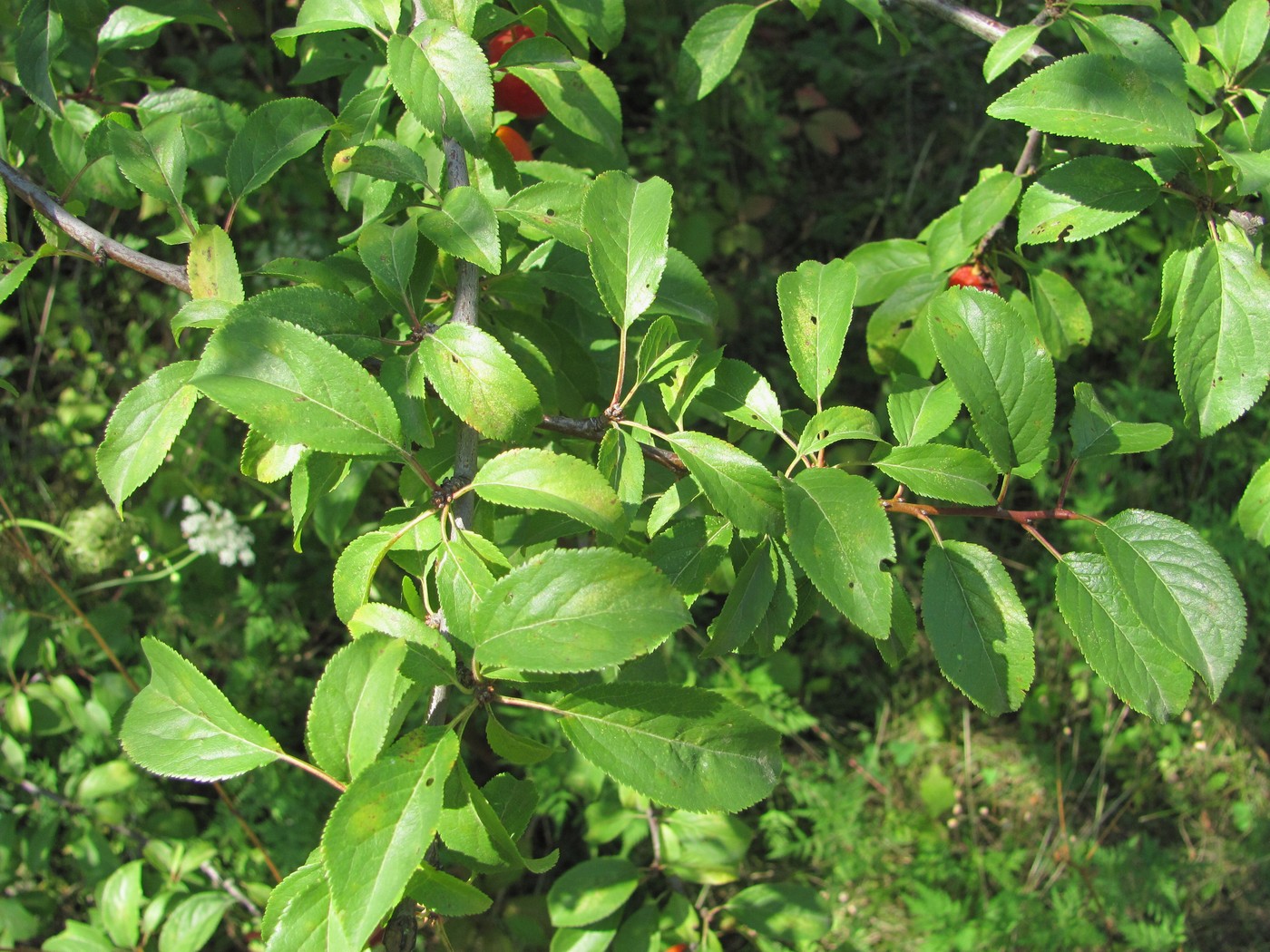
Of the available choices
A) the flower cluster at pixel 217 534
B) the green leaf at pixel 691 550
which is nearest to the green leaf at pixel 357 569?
the green leaf at pixel 691 550

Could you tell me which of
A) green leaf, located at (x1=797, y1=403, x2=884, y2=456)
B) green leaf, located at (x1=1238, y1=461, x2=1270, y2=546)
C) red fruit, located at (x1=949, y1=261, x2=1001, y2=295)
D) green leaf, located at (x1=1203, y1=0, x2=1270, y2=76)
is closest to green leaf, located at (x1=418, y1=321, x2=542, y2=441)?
green leaf, located at (x1=797, y1=403, x2=884, y2=456)

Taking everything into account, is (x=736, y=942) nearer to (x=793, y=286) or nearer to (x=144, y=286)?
(x=793, y=286)

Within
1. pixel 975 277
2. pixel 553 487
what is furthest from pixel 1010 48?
pixel 553 487

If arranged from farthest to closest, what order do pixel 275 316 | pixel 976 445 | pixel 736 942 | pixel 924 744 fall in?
1. pixel 924 744
2. pixel 736 942
3. pixel 976 445
4. pixel 275 316

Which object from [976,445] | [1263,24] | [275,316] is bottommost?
[976,445]

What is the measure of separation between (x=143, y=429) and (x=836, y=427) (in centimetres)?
66

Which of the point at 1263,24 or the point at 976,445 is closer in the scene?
the point at 1263,24

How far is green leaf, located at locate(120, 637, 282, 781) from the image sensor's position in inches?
32.9

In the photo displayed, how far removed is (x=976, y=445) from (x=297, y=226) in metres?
1.64

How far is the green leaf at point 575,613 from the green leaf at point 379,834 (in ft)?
0.32

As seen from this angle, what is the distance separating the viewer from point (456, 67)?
90cm

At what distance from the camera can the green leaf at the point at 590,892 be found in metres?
1.45

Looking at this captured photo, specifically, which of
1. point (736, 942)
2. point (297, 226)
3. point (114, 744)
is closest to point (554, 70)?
point (297, 226)

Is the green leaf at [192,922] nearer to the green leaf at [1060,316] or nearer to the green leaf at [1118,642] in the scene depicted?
the green leaf at [1118,642]
